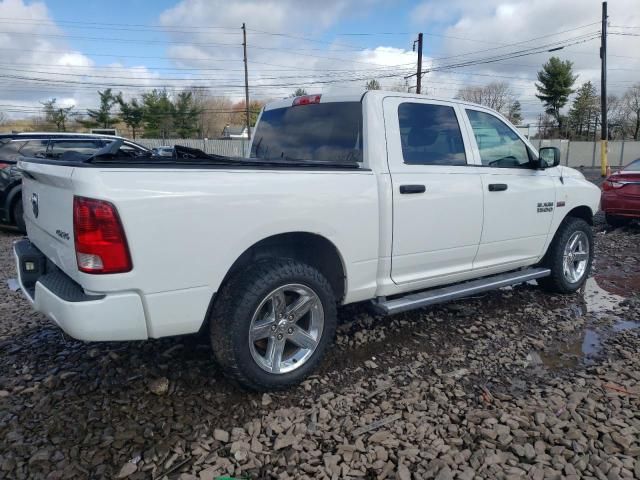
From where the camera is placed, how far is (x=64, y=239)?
2.58 meters

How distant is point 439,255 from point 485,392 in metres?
1.09

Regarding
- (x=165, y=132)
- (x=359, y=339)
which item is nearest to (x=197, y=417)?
(x=359, y=339)

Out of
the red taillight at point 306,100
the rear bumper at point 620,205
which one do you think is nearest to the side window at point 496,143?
the red taillight at point 306,100

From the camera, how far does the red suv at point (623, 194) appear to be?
8383mm

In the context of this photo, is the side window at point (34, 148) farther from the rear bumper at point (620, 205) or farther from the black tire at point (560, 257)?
the rear bumper at point (620, 205)

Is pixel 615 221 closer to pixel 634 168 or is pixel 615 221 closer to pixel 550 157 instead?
pixel 634 168

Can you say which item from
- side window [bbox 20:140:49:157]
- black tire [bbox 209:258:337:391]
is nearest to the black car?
side window [bbox 20:140:49:157]

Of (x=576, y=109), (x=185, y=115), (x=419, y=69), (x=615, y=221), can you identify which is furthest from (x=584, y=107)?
(x=615, y=221)

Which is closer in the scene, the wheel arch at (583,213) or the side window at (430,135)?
the side window at (430,135)

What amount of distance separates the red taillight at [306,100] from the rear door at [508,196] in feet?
4.24

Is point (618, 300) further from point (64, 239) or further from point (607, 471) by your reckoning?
point (64, 239)

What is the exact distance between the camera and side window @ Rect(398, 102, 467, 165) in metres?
3.58

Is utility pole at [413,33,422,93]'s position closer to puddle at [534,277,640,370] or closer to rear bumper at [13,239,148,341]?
puddle at [534,277,640,370]

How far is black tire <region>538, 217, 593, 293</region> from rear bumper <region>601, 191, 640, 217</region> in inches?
165
